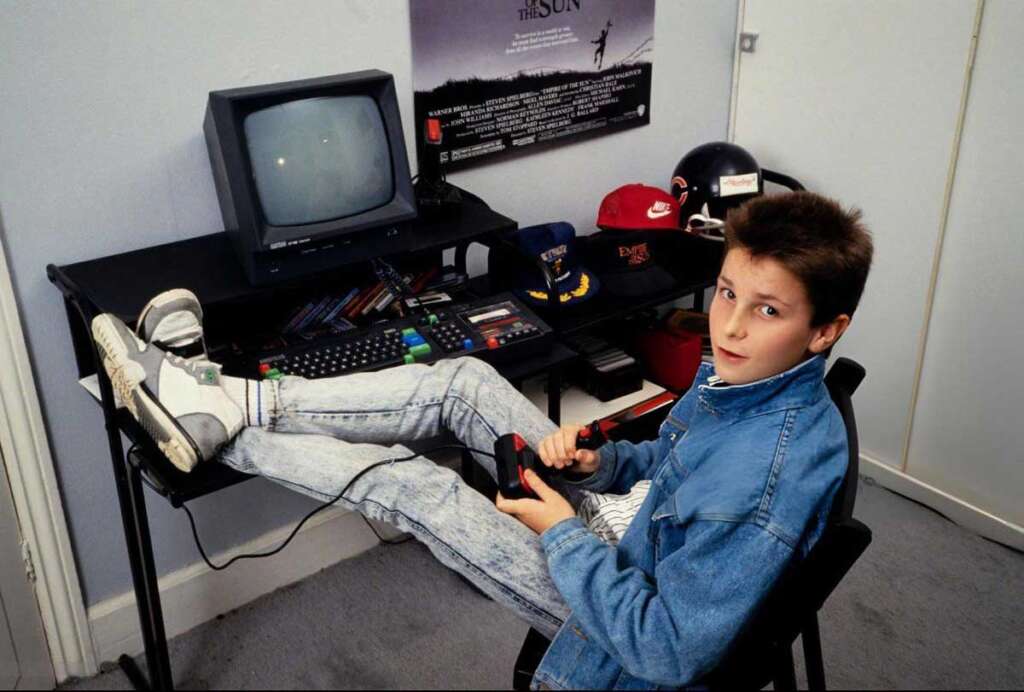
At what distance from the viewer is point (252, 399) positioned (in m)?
1.57

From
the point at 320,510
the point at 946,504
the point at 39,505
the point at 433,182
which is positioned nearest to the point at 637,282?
the point at 433,182

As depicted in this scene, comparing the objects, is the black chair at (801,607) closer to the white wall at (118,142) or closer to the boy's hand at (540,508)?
the boy's hand at (540,508)

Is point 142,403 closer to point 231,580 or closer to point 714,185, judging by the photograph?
point 231,580

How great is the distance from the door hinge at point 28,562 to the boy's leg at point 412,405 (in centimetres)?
68

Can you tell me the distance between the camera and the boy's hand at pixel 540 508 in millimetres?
1335

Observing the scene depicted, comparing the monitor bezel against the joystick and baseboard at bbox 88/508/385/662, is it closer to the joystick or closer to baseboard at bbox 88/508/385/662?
the joystick

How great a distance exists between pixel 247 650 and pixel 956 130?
78.2 inches

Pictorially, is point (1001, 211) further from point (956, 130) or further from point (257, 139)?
point (257, 139)

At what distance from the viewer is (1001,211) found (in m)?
2.20

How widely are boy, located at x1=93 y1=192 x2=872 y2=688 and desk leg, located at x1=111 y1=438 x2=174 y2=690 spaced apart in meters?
0.22

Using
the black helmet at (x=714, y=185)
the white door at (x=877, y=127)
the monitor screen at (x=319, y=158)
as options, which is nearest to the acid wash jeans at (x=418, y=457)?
the monitor screen at (x=319, y=158)

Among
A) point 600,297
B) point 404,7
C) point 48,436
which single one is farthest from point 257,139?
point 600,297

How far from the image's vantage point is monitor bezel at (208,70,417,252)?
5.32 ft

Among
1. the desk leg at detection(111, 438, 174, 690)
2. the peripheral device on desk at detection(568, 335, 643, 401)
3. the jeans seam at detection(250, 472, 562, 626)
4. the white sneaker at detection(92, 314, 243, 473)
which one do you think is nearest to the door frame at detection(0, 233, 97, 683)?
the desk leg at detection(111, 438, 174, 690)
